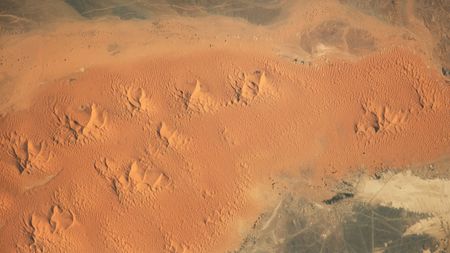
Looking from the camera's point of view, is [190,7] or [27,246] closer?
[27,246]

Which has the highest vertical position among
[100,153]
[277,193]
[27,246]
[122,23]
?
[122,23]

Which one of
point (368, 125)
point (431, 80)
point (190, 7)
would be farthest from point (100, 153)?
point (431, 80)

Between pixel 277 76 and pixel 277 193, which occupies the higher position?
pixel 277 76

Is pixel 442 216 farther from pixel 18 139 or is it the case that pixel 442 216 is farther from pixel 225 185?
pixel 18 139

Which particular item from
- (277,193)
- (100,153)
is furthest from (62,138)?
(277,193)

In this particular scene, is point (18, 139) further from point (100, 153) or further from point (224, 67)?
point (224, 67)

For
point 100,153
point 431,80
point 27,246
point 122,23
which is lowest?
point 27,246
